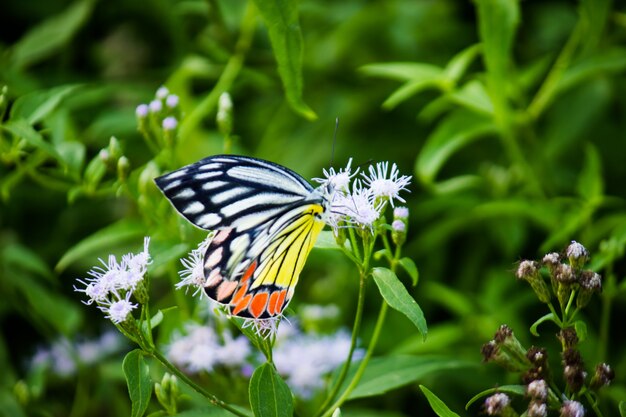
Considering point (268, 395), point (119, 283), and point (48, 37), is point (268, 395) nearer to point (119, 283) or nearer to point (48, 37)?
point (119, 283)

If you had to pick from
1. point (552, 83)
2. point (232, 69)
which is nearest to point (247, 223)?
point (232, 69)

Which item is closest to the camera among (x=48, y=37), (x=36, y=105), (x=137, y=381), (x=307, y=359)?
(x=137, y=381)

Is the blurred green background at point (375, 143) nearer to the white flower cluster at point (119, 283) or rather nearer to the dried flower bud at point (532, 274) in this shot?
the white flower cluster at point (119, 283)

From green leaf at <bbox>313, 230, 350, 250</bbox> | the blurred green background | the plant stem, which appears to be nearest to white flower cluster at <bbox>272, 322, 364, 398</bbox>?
the blurred green background

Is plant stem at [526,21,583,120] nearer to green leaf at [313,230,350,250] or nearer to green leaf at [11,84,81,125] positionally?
green leaf at [313,230,350,250]

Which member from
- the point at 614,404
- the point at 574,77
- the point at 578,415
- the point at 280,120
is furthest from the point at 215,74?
the point at 578,415

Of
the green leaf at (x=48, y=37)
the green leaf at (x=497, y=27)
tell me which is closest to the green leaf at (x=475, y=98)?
the green leaf at (x=497, y=27)
